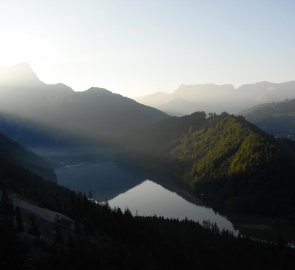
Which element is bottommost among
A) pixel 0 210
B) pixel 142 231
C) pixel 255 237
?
pixel 255 237

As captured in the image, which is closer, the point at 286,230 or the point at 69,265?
the point at 69,265

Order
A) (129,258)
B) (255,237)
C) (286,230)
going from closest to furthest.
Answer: (129,258) → (255,237) → (286,230)

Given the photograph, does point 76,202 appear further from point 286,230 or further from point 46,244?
point 286,230

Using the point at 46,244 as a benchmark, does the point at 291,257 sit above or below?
below

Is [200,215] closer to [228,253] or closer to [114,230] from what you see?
[228,253]

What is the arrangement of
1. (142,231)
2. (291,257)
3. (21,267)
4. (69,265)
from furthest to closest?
(291,257)
(142,231)
(69,265)
(21,267)

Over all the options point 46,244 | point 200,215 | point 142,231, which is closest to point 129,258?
point 46,244

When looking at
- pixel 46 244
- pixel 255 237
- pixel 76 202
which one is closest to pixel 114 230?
pixel 76 202

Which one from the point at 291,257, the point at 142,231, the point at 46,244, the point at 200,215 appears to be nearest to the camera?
the point at 46,244

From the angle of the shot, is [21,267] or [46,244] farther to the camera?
[46,244]
